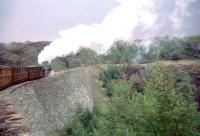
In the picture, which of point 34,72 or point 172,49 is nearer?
point 34,72

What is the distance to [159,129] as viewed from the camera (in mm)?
13188

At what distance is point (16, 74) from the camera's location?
21.2 m

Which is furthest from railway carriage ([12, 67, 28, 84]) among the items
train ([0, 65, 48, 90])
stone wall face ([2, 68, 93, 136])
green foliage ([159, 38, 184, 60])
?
green foliage ([159, 38, 184, 60])

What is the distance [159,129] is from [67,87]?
63.8 feet

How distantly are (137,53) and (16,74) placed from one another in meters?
62.4

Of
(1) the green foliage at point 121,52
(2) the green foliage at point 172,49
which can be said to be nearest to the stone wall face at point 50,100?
(1) the green foliage at point 121,52

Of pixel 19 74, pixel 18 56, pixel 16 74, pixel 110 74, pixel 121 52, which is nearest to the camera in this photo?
pixel 16 74

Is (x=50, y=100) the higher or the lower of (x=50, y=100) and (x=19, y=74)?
Answer: the lower

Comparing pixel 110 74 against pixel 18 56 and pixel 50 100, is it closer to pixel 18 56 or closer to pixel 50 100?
→ pixel 18 56

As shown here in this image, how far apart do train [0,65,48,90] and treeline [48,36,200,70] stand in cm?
3000

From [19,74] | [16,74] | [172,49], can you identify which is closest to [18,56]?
[19,74]

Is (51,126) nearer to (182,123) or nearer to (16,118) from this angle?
(182,123)

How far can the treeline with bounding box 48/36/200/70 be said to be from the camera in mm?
65500

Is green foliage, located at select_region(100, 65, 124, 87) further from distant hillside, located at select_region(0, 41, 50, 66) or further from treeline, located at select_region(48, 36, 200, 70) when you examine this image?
distant hillside, located at select_region(0, 41, 50, 66)
